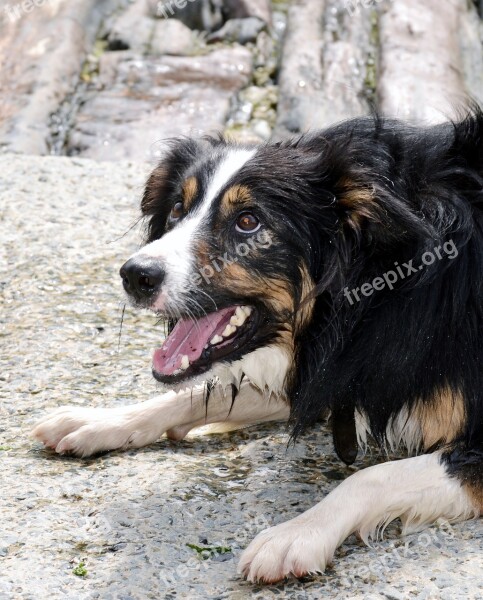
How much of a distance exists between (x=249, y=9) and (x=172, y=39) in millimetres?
913

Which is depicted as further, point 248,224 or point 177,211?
point 177,211

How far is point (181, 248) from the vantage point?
134 inches

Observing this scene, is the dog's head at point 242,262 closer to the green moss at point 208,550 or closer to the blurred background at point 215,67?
the green moss at point 208,550

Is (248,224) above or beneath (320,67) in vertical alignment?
beneath

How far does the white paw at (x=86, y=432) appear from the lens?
3.86 metres

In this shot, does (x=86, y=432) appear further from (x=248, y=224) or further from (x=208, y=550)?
(x=248, y=224)

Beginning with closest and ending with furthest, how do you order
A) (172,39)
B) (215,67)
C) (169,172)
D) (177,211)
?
(177,211) < (169,172) < (215,67) < (172,39)

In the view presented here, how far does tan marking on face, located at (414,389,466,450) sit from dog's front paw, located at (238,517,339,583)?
1.84 feet

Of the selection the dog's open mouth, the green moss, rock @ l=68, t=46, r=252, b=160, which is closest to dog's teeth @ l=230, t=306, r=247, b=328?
the dog's open mouth

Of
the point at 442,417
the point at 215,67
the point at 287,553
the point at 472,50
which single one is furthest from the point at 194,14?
the point at 287,553

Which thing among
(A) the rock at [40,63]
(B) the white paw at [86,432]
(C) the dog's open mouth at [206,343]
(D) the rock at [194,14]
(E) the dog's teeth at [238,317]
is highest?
(D) the rock at [194,14]

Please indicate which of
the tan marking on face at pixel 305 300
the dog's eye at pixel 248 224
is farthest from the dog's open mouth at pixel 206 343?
the dog's eye at pixel 248 224

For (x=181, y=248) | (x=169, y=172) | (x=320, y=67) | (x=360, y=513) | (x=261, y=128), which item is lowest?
(x=360, y=513)

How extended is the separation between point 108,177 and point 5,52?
10.7 ft
